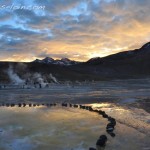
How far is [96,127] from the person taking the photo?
16406 mm

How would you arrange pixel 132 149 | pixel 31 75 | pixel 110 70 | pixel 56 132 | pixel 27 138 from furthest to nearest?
pixel 110 70 < pixel 31 75 < pixel 56 132 < pixel 27 138 < pixel 132 149

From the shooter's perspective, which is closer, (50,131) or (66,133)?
(66,133)

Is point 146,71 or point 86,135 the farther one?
point 146,71

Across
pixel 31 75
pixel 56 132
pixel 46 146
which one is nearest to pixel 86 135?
pixel 56 132

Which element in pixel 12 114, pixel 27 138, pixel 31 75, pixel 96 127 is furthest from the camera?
pixel 31 75

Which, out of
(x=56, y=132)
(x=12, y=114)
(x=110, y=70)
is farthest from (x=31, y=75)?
(x=56, y=132)

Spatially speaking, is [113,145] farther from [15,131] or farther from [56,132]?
[15,131]

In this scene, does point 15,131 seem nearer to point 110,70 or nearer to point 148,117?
point 148,117

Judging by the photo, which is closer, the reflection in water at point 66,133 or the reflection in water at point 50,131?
the reflection in water at point 66,133

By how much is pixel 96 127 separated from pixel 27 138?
414 cm

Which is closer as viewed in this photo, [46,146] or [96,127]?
[46,146]

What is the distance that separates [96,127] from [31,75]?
99.0 metres

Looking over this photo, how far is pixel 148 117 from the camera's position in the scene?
742 inches

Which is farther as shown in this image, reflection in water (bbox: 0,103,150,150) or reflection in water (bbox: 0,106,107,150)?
reflection in water (bbox: 0,106,107,150)
